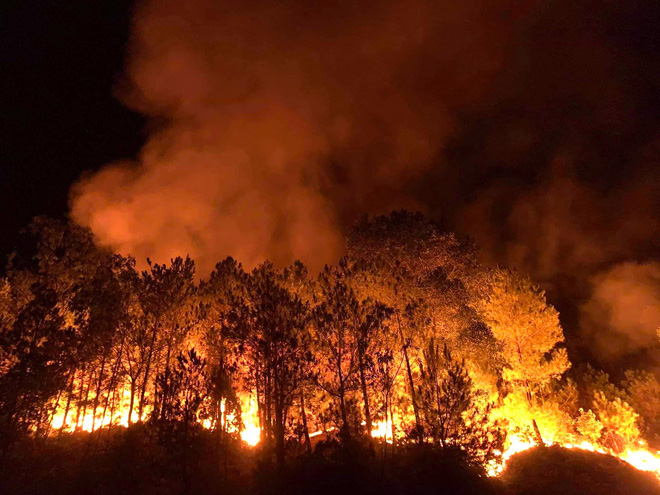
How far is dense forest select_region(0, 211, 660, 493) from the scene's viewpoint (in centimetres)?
1469

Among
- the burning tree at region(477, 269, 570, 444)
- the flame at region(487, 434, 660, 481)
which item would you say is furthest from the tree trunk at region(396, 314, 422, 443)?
the burning tree at region(477, 269, 570, 444)

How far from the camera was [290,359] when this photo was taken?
18.5 meters

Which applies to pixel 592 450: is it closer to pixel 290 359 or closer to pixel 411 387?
pixel 411 387

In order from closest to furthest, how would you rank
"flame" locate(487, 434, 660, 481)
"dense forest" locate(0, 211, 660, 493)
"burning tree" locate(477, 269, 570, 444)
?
"dense forest" locate(0, 211, 660, 493) → "flame" locate(487, 434, 660, 481) → "burning tree" locate(477, 269, 570, 444)

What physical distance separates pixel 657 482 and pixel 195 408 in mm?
22287

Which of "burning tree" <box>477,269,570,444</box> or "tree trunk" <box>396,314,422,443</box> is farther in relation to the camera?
"burning tree" <box>477,269,570,444</box>

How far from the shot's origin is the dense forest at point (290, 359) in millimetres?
14688

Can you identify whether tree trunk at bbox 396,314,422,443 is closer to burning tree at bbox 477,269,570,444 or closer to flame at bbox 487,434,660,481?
flame at bbox 487,434,660,481

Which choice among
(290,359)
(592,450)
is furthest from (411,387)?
(592,450)

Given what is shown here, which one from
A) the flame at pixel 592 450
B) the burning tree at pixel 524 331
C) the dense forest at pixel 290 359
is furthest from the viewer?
the burning tree at pixel 524 331

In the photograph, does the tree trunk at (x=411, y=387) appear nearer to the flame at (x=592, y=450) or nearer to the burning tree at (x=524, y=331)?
the flame at (x=592, y=450)

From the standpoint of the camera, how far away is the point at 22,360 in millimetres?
13859

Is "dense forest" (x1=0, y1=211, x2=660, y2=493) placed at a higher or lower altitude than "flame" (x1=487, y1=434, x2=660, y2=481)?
higher

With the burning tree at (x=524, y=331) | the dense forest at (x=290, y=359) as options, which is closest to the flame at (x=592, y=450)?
the dense forest at (x=290, y=359)
